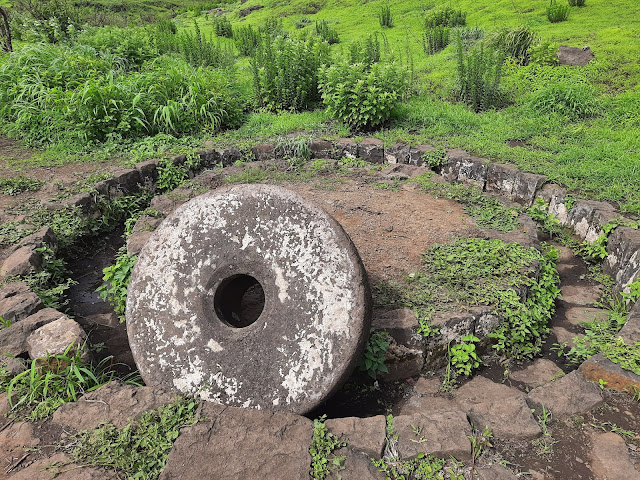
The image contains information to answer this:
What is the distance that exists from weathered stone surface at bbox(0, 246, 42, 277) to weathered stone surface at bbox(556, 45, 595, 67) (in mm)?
8369

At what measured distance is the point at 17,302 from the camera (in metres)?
3.22

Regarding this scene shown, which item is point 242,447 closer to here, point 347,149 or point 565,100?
point 347,149

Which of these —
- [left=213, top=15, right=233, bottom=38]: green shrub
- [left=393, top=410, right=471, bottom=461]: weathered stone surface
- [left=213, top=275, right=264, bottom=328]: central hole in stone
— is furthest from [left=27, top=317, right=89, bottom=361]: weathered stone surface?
[left=213, top=15, right=233, bottom=38]: green shrub

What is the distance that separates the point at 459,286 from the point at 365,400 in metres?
1.14

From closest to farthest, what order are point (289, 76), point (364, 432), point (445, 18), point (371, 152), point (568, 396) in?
point (364, 432)
point (568, 396)
point (371, 152)
point (289, 76)
point (445, 18)

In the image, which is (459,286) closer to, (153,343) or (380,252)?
(380,252)

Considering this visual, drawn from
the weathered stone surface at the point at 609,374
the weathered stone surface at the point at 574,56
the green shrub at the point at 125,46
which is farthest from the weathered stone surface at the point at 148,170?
the weathered stone surface at the point at 574,56

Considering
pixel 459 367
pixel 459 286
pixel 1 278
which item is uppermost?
pixel 1 278

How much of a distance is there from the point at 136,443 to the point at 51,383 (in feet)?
2.66

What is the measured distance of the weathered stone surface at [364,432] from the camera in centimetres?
215

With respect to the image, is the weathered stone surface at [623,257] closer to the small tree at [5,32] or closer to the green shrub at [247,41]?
the green shrub at [247,41]

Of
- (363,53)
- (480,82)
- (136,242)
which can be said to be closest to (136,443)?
(136,242)

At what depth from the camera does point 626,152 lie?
209 inches

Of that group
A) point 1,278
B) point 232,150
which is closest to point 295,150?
point 232,150
